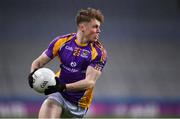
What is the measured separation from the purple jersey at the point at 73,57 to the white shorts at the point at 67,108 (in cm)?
5

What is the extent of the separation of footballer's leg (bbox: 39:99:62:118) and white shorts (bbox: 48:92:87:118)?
53mm

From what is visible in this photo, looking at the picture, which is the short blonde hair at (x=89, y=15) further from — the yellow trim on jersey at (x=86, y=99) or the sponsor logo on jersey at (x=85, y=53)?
the yellow trim on jersey at (x=86, y=99)

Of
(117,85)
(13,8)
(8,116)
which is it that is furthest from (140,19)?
(8,116)

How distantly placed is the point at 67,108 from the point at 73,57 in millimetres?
595

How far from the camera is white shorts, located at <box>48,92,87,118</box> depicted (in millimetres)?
6168

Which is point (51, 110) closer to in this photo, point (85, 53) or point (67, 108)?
point (67, 108)

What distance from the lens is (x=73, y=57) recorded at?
6.18 meters

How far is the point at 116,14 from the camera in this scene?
14.7 metres

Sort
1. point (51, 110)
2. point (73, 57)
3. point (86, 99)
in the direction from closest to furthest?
point (51, 110), point (73, 57), point (86, 99)

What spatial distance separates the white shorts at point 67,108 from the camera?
6.17 m

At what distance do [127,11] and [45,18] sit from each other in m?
2.29

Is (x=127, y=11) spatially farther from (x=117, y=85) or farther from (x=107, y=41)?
(x=117, y=85)

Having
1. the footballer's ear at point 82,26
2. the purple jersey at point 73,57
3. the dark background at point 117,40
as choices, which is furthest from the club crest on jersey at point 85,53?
the dark background at point 117,40

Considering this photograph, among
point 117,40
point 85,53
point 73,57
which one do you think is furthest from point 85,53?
point 117,40
